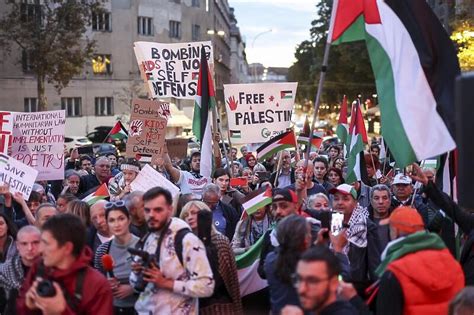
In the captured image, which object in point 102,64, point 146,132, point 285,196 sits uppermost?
point 102,64

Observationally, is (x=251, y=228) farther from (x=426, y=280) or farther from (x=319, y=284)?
(x=319, y=284)

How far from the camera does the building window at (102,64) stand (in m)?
51.5

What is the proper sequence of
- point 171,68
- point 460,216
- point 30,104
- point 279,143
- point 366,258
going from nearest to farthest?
point 460,216, point 366,258, point 279,143, point 171,68, point 30,104

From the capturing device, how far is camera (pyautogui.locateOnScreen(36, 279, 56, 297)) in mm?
4160

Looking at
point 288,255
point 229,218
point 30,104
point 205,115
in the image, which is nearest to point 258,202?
point 229,218

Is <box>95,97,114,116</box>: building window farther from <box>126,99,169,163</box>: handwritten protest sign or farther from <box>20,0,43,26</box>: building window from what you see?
<box>126,99,169,163</box>: handwritten protest sign

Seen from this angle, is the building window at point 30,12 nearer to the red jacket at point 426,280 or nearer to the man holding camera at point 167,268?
the man holding camera at point 167,268

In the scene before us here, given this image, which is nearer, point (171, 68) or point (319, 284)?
point (319, 284)

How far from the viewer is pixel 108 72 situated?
52062mm

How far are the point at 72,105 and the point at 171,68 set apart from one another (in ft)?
129

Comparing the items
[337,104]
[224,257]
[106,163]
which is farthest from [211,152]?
[337,104]

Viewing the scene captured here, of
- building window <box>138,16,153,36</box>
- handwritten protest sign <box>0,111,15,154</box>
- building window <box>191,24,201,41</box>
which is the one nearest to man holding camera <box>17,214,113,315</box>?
handwritten protest sign <box>0,111,15,154</box>

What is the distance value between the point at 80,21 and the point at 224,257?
3678 cm

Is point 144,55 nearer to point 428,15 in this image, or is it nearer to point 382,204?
point 382,204
